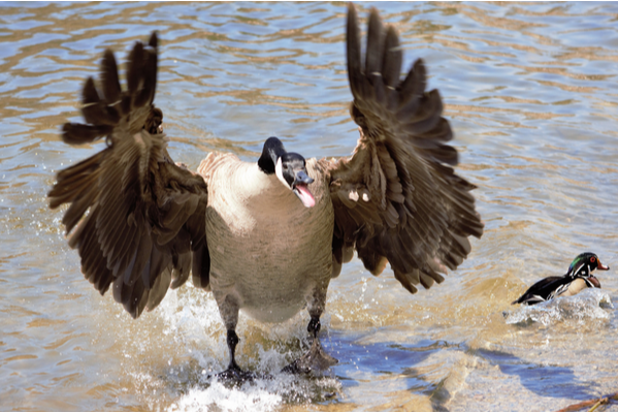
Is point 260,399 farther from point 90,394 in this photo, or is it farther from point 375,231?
point 375,231

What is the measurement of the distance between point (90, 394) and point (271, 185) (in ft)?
6.26

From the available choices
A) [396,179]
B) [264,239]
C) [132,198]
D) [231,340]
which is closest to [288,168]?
[264,239]

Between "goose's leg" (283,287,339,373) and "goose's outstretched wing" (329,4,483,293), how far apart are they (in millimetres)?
596

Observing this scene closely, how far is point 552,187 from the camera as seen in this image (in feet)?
27.6

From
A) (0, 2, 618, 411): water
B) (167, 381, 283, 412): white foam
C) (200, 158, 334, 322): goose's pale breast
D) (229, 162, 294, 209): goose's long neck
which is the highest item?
(229, 162, 294, 209): goose's long neck

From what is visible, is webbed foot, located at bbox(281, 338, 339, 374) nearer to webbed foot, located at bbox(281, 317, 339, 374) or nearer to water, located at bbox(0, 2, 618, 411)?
webbed foot, located at bbox(281, 317, 339, 374)

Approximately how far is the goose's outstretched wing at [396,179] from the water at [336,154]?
2.29 feet

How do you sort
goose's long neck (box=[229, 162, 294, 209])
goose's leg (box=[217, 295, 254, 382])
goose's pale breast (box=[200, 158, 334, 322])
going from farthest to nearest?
goose's leg (box=[217, 295, 254, 382])
goose's pale breast (box=[200, 158, 334, 322])
goose's long neck (box=[229, 162, 294, 209])

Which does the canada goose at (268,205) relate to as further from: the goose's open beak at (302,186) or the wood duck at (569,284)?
the wood duck at (569,284)

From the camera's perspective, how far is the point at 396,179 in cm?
496

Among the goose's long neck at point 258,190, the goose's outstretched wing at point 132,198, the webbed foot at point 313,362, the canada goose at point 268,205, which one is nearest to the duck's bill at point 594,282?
the canada goose at point 268,205

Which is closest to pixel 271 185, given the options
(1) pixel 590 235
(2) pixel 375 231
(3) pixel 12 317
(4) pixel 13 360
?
(2) pixel 375 231

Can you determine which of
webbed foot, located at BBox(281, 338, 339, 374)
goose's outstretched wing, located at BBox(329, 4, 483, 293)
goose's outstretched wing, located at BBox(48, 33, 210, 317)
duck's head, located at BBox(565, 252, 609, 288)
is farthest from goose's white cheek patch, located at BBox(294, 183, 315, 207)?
duck's head, located at BBox(565, 252, 609, 288)

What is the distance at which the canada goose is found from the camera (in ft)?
12.8
